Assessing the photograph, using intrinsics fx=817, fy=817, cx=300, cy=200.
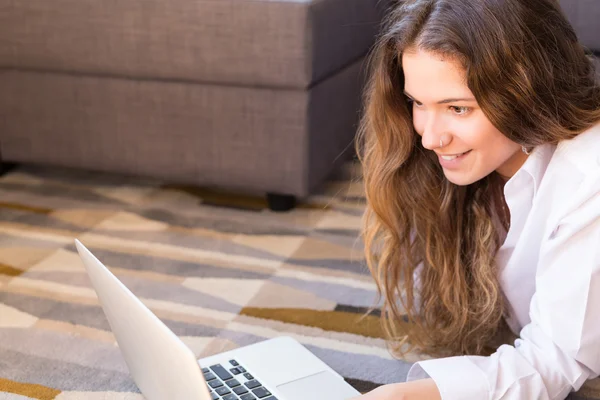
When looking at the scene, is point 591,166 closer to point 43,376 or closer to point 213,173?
point 43,376

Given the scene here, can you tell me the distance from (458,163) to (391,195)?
0.15 m

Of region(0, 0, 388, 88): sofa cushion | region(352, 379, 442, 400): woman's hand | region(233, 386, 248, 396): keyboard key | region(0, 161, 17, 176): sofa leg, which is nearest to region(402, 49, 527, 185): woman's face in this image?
region(352, 379, 442, 400): woman's hand

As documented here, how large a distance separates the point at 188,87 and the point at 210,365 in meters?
A: 0.77

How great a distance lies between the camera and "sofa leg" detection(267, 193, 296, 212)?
1.68m

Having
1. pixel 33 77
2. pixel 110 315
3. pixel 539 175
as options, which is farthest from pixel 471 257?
pixel 33 77

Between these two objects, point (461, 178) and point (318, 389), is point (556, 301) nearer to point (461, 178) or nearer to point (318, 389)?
point (461, 178)

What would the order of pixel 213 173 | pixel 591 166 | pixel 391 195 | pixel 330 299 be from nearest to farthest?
pixel 591 166 < pixel 391 195 < pixel 330 299 < pixel 213 173

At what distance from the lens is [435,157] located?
110 centimetres

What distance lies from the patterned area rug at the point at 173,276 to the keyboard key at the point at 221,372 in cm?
15

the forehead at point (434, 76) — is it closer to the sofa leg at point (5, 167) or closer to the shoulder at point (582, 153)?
the shoulder at point (582, 153)

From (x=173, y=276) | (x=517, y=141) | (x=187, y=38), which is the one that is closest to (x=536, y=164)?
(x=517, y=141)

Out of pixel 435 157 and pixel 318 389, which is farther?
pixel 435 157

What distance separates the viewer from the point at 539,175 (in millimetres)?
984

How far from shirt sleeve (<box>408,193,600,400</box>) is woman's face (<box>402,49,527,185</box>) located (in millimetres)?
119
